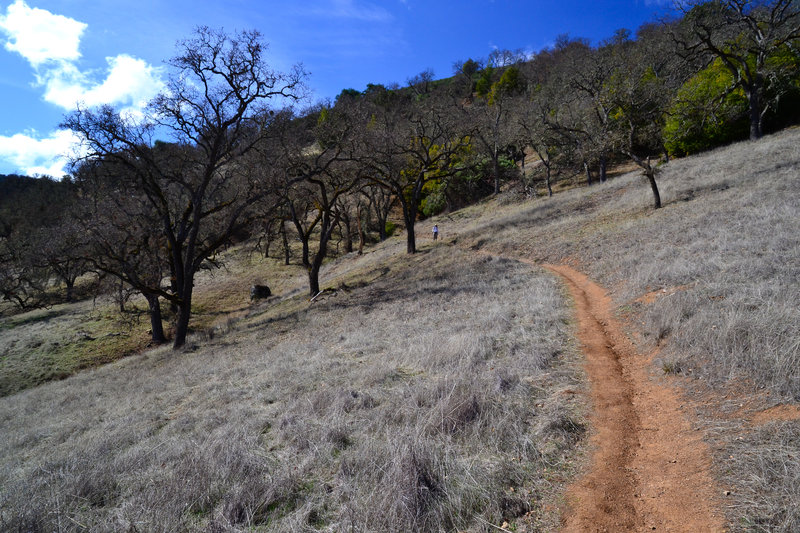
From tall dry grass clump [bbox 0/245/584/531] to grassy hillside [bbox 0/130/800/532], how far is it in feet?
0.09

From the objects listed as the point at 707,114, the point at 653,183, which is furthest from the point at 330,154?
the point at 707,114

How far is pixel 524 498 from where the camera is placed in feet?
12.1

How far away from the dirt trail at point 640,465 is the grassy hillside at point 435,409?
18 centimetres

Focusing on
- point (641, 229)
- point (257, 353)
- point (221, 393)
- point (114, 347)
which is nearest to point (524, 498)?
point (221, 393)

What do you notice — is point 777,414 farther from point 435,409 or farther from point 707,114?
point 707,114

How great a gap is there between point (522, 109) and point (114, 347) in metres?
45.2

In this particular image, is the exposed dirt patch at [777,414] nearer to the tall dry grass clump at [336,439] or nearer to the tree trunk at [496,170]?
the tall dry grass clump at [336,439]

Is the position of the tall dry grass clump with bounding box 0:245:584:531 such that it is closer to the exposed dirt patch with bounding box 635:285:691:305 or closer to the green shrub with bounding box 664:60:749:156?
the exposed dirt patch with bounding box 635:285:691:305

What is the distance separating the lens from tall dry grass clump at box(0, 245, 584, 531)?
3.68 m

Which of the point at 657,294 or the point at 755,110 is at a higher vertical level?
the point at 755,110

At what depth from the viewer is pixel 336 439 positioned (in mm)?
4957

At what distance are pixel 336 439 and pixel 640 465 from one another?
3475 millimetres

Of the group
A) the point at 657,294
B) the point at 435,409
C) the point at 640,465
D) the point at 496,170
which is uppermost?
the point at 496,170

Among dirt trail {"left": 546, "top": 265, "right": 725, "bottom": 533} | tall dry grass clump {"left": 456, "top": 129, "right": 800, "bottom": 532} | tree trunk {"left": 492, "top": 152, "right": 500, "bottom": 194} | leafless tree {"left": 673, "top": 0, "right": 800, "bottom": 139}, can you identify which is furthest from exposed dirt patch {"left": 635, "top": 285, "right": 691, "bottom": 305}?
tree trunk {"left": 492, "top": 152, "right": 500, "bottom": 194}
